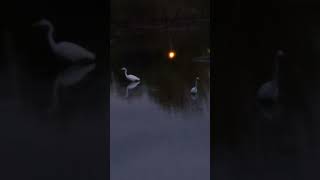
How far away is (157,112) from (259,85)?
824 mm

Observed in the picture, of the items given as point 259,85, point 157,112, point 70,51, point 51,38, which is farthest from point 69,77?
point 259,85

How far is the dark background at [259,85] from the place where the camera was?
12.1ft

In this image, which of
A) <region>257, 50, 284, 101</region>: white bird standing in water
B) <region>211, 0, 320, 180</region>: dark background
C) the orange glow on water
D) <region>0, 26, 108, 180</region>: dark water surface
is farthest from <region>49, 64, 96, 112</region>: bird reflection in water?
<region>257, 50, 284, 101</region>: white bird standing in water

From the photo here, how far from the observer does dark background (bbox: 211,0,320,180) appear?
3686 mm

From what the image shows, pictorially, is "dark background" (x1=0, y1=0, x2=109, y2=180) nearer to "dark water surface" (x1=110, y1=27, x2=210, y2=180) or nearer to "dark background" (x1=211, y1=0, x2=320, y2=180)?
"dark water surface" (x1=110, y1=27, x2=210, y2=180)

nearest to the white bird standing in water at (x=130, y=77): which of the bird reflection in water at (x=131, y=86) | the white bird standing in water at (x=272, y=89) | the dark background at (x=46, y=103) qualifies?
the bird reflection in water at (x=131, y=86)

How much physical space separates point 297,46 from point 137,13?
1.27 metres

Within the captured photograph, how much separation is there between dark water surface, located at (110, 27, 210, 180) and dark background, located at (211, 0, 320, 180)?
0.16 metres

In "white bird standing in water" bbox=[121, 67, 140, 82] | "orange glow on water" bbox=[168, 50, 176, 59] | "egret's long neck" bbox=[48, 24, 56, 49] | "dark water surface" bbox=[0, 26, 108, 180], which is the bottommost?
"dark water surface" bbox=[0, 26, 108, 180]

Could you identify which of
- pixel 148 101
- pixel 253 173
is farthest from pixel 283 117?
pixel 148 101

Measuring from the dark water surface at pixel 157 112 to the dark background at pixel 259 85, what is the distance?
6.4 inches

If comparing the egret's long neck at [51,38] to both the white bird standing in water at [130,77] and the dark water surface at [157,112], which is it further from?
the white bird standing in water at [130,77]

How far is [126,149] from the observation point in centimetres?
378

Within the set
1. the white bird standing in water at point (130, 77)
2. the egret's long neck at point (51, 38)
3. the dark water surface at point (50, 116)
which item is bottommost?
the dark water surface at point (50, 116)
